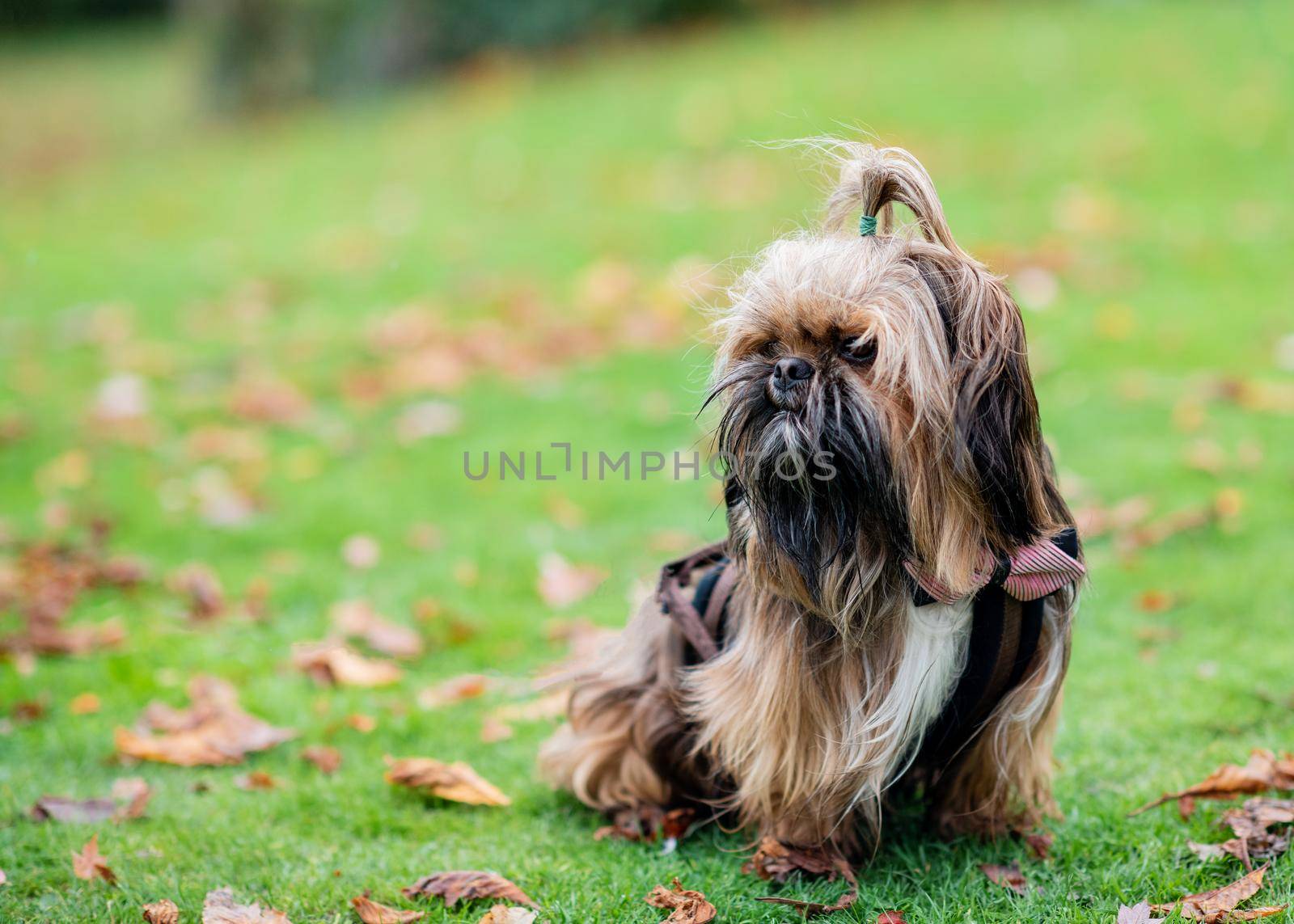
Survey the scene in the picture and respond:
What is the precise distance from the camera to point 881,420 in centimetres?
259

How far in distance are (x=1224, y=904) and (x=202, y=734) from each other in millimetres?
2952

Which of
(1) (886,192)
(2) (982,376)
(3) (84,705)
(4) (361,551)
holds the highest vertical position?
(1) (886,192)

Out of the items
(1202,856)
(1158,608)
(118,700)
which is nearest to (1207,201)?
(1158,608)

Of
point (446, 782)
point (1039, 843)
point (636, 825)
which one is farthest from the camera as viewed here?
point (446, 782)

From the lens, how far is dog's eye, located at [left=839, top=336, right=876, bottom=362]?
2.62 metres

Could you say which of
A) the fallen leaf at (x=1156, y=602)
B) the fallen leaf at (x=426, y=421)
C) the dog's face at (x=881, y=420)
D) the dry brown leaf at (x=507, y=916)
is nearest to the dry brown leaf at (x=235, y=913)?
the dry brown leaf at (x=507, y=916)

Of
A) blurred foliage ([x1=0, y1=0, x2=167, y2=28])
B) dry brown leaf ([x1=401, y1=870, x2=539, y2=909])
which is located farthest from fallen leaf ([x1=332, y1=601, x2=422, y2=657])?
blurred foliage ([x1=0, y1=0, x2=167, y2=28])

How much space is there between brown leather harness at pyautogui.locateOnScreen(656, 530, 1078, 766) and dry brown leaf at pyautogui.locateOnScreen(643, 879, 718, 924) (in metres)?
0.57

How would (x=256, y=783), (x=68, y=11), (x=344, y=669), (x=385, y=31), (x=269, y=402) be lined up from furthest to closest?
1. (x=68, y=11)
2. (x=385, y=31)
3. (x=269, y=402)
4. (x=344, y=669)
5. (x=256, y=783)

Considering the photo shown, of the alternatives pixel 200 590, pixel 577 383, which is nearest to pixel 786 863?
pixel 200 590

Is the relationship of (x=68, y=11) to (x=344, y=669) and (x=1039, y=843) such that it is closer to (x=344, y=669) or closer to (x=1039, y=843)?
(x=344, y=669)

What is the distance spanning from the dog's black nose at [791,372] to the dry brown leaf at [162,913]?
6.08 feet

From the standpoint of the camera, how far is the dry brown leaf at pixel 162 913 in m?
2.89

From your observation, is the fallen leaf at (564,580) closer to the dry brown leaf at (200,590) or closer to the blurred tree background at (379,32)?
the dry brown leaf at (200,590)
